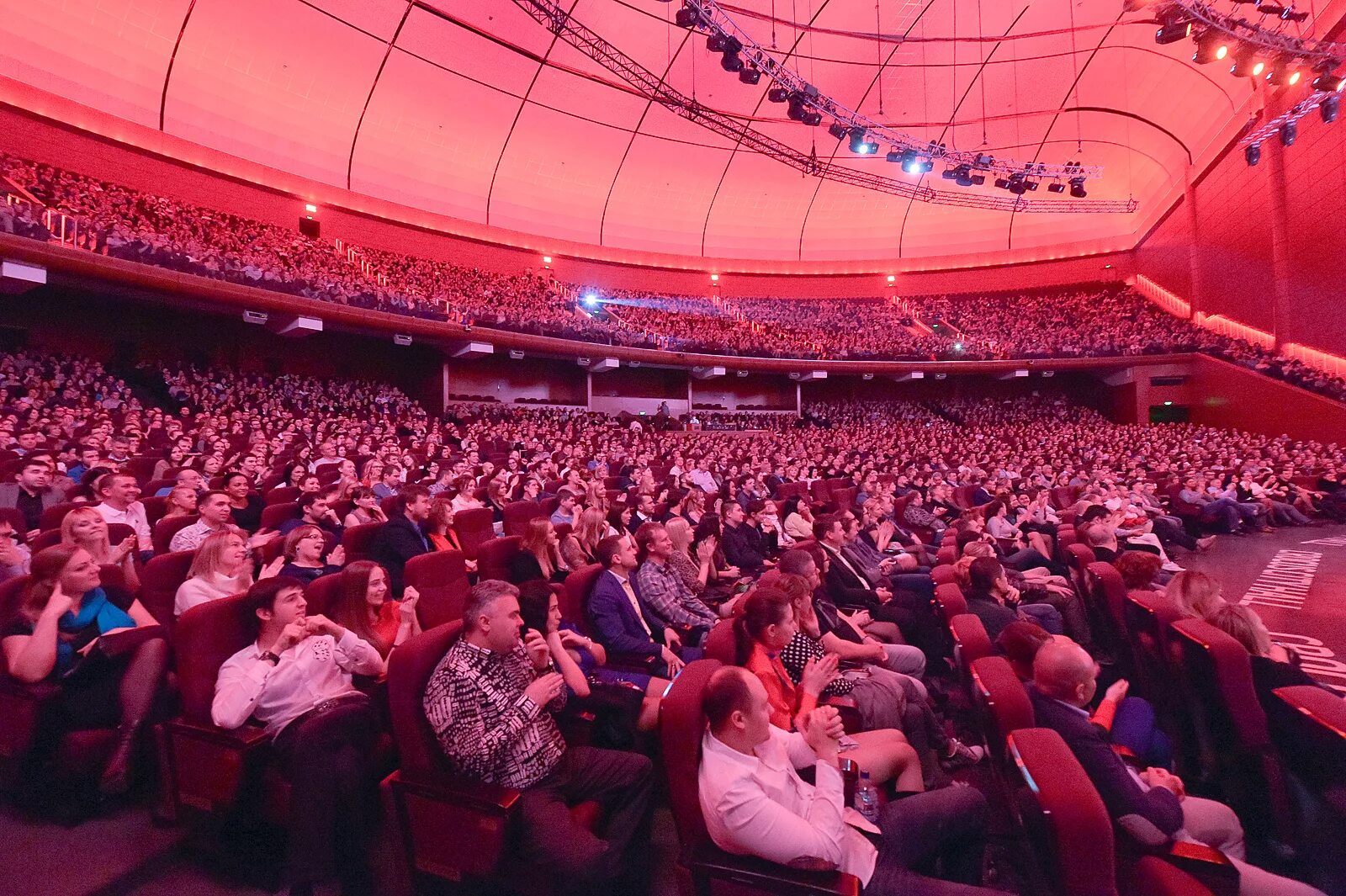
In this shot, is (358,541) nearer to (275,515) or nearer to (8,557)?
(275,515)

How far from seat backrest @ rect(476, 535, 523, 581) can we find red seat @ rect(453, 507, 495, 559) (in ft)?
3.08

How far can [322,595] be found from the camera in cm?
244

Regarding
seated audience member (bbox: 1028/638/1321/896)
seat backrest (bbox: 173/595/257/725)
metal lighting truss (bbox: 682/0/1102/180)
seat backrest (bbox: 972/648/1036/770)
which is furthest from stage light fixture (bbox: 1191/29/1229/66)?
seat backrest (bbox: 173/595/257/725)

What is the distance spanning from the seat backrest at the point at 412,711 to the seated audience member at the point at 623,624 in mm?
1131

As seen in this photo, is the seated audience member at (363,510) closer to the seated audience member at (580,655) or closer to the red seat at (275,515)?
the red seat at (275,515)

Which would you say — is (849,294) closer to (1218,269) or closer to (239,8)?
(1218,269)

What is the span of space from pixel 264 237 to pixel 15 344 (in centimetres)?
454

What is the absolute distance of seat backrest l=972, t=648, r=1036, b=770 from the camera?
1657mm

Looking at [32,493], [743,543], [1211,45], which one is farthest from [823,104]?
[32,493]

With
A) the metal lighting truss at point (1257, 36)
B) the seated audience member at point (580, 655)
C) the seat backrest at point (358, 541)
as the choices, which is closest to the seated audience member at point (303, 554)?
the seat backrest at point (358, 541)

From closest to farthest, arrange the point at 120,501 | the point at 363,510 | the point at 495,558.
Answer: the point at 495,558
the point at 120,501
the point at 363,510

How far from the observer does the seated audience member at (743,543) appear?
17.3 feet

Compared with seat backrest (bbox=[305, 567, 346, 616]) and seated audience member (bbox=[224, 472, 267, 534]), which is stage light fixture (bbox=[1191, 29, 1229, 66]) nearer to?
seat backrest (bbox=[305, 567, 346, 616])

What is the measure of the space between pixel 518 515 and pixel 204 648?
3.37 metres
